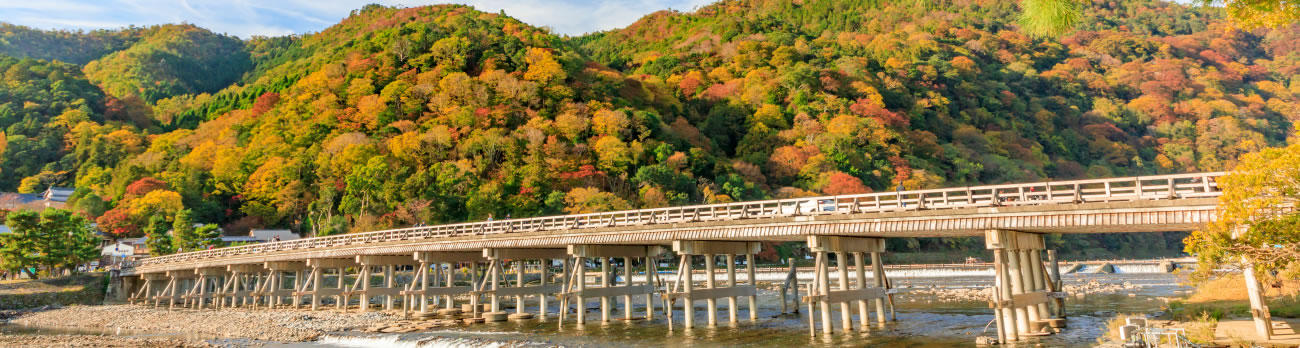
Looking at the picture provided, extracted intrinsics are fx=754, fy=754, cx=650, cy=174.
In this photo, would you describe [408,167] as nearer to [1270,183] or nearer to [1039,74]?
[1270,183]

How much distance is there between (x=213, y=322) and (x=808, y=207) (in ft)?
98.4

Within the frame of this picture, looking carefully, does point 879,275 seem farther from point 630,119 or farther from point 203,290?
point 630,119

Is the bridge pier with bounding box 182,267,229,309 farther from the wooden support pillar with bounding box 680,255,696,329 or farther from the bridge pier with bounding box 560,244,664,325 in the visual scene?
the wooden support pillar with bounding box 680,255,696,329

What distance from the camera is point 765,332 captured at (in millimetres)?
27266

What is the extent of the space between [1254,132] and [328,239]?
443ft

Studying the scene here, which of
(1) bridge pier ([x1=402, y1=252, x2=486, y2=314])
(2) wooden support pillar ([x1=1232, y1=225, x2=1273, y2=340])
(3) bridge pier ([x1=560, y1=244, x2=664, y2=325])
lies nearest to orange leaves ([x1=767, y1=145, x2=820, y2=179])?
(1) bridge pier ([x1=402, y1=252, x2=486, y2=314])

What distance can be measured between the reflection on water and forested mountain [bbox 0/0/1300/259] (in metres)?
17.7

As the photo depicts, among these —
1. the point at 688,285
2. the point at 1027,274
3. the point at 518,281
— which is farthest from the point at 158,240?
the point at 1027,274

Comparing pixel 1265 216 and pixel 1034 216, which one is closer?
pixel 1265 216

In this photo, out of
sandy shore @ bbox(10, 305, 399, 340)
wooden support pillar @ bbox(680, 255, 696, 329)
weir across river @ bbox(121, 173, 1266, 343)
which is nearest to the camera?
weir across river @ bbox(121, 173, 1266, 343)

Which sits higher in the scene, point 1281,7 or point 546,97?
point 546,97

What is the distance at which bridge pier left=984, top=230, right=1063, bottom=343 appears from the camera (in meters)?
19.7

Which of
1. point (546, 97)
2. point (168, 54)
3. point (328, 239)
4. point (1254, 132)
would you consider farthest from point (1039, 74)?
point (168, 54)

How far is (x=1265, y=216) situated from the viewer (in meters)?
13.8
